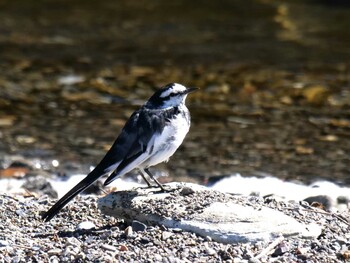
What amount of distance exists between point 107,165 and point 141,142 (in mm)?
286

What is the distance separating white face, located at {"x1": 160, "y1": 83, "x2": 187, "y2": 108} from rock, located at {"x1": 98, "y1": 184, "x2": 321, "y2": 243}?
2.45 feet

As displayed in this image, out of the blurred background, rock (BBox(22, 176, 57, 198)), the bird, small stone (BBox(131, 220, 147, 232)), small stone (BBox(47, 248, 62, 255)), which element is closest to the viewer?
small stone (BBox(47, 248, 62, 255))

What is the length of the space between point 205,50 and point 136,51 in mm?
1065

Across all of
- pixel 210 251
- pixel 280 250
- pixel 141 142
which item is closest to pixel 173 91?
pixel 141 142

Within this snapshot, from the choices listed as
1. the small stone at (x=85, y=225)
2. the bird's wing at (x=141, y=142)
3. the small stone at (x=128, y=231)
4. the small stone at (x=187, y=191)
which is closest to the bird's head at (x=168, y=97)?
the bird's wing at (x=141, y=142)

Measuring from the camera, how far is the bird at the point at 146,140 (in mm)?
6516

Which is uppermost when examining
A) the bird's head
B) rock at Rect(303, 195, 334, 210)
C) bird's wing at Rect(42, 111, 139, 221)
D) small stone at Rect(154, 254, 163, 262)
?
the bird's head

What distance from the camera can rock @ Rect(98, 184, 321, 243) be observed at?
19.9ft

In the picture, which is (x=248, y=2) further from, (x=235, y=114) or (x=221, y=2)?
(x=235, y=114)

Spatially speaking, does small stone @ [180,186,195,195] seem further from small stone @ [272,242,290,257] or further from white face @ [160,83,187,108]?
small stone @ [272,242,290,257]

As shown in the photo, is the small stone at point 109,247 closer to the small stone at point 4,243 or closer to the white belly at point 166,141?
the small stone at point 4,243

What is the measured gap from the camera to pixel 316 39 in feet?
52.4

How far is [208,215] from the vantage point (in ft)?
20.2

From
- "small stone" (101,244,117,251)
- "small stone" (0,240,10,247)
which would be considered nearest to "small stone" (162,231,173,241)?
"small stone" (101,244,117,251)
